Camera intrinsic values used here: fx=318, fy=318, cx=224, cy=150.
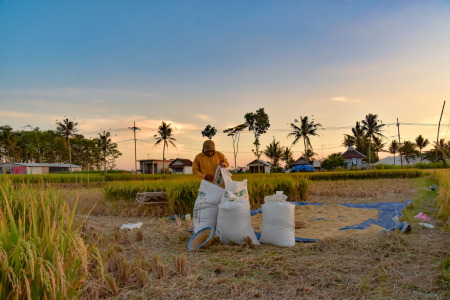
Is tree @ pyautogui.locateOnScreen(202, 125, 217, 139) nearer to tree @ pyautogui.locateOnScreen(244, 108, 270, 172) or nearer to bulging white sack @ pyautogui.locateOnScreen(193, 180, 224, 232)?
tree @ pyautogui.locateOnScreen(244, 108, 270, 172)

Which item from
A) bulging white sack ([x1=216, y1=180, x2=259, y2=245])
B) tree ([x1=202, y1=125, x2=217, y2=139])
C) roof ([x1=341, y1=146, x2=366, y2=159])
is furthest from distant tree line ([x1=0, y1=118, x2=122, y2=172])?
bulging white sack ([x1=216, y1=180, x2=259, y2=245])

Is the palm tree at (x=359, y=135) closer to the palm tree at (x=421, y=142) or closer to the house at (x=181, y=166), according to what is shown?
the palm tree at (x=421, y=142)

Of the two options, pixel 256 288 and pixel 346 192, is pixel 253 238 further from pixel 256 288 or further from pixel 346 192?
pixel 346 192

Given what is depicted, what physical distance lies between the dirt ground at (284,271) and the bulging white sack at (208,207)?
37cm

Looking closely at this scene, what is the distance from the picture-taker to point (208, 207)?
4277mm

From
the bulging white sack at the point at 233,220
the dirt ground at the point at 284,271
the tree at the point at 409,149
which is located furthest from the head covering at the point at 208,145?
the tree at the point at 409,149

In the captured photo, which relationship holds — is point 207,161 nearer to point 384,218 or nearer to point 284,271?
point 284,271

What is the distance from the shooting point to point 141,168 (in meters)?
53.7

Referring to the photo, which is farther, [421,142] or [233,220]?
[421,142]

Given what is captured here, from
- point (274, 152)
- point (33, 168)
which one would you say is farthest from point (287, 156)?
point (33, 168)

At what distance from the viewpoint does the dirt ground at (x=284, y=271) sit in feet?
8.11

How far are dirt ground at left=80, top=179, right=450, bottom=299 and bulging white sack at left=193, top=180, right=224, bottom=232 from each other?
1.23 feet

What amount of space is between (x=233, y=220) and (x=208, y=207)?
55cm

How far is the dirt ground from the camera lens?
2.47 m
